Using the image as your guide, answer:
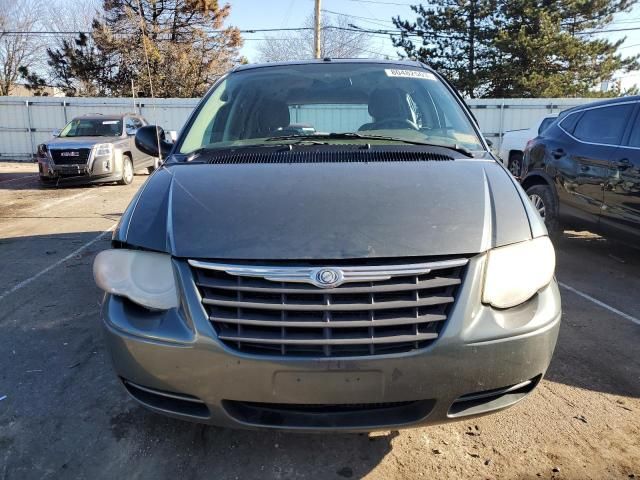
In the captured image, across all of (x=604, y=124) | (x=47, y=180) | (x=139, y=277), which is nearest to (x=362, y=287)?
(x=139, y=277)

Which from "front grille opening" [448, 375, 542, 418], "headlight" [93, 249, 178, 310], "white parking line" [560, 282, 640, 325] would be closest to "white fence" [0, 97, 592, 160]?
"white parking line" [560, 282, 640, 325]

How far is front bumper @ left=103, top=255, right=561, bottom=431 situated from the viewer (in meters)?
1.79

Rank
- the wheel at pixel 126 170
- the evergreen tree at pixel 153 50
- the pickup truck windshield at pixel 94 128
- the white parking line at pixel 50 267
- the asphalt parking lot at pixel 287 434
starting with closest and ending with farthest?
the asphalt parking lot at pixel 287 434 < the white parking line at pixel 50 267 < the wheel at pixel 126 170 < the pickup truck windshield at pixel 94 128 < the evergreen tree at pixel 153 50

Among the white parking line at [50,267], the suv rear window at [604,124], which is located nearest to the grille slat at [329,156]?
the white parking line at [50,267]

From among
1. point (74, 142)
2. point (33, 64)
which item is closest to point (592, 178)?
point (74, 142)

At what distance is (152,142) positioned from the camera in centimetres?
350

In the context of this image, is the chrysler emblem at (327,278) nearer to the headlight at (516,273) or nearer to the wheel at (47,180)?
the headlight at (516,273)

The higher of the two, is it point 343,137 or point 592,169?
point 343,137

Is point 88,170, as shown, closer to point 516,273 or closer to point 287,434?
point 287,434

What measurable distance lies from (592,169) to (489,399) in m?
4.27

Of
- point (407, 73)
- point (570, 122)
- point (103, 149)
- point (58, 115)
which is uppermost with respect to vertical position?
point (407, 73)

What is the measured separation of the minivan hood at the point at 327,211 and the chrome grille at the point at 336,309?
76mm

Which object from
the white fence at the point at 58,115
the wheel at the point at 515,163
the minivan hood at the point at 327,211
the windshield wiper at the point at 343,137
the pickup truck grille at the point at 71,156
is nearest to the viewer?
the minivan hood at the point at 327,211

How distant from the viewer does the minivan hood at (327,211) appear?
6.19 ft
